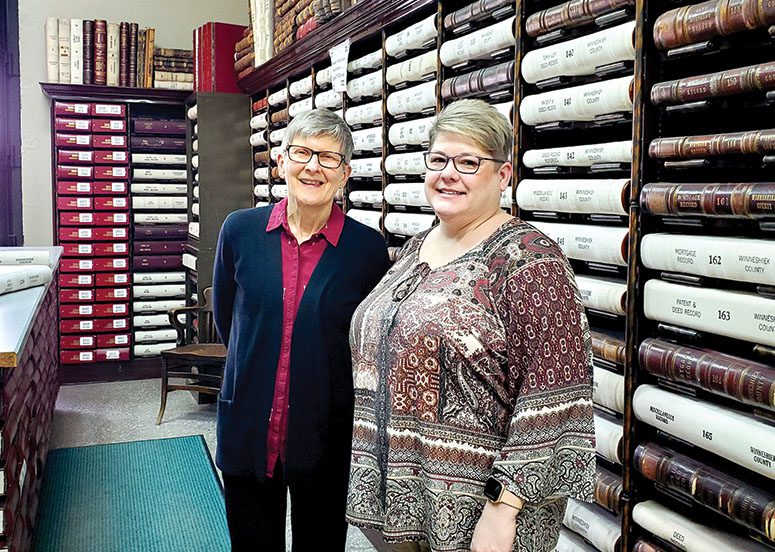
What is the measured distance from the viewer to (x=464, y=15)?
8.16ft

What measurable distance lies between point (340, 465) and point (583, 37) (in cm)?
119

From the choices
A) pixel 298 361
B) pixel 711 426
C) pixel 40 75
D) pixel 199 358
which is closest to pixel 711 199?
pixel 711 426

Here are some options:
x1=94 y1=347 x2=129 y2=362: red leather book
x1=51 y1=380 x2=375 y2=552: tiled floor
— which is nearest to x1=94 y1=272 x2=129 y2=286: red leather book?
x1=94 y1=347 x2=129 y2=362: red leather book

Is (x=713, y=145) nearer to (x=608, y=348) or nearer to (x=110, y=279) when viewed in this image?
(x=608, y=348)

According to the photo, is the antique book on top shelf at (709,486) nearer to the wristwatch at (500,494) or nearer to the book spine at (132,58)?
the wristwatch at (500,494)

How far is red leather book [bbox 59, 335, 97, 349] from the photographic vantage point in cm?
612

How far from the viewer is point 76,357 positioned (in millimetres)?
6145

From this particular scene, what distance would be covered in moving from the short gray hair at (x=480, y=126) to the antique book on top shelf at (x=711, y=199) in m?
0.38

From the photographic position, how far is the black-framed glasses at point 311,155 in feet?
6.03

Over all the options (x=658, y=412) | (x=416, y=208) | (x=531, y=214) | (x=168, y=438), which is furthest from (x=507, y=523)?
(x=168, y=438)

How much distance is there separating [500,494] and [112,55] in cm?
562

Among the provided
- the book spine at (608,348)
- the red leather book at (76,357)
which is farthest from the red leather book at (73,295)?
the book spine at (608,348)

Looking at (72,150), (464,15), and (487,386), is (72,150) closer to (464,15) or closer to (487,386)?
(464,15)

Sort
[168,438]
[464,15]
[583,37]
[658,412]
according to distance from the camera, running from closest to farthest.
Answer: [658,412] < [583,37] < [464,15] < [168,438]
